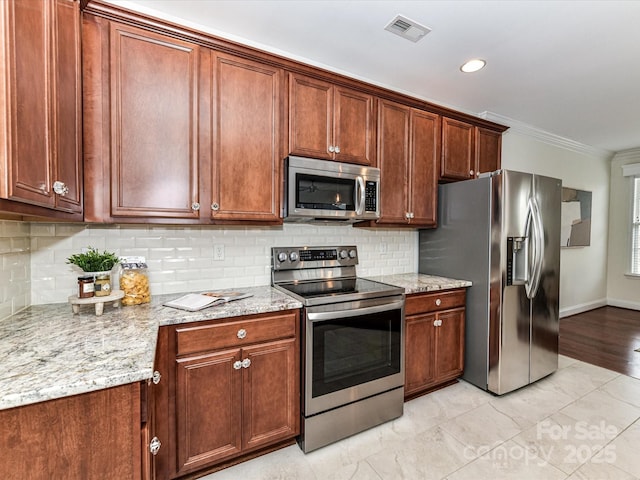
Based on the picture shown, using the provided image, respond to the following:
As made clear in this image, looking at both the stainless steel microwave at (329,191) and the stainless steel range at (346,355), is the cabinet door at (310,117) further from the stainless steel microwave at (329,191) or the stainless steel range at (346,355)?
the stainless steel range at (346,355)

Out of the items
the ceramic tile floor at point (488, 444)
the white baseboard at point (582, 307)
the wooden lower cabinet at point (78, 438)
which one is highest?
the wooden lower cabinet at point (78, 438)

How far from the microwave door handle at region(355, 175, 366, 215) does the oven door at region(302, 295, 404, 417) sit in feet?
2.23

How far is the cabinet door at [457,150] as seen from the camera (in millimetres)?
2855

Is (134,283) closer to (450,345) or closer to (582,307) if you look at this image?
(450,345)

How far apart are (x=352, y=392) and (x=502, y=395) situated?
55.2 inches

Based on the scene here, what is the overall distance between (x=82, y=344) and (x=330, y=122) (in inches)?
75.5

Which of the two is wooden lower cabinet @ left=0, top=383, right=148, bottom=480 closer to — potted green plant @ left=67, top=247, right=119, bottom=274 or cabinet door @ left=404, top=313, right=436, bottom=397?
potted green plant @ left=67, top=247, right=119, bottom=274

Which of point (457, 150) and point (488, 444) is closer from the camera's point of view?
point (488, 444)

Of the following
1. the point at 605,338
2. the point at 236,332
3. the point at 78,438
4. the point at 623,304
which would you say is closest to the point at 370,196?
the point at 236,332

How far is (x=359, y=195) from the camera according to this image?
7.62 feet

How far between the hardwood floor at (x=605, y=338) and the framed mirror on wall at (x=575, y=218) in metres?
1.13

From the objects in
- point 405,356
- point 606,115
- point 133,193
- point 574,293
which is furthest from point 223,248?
point 574,293

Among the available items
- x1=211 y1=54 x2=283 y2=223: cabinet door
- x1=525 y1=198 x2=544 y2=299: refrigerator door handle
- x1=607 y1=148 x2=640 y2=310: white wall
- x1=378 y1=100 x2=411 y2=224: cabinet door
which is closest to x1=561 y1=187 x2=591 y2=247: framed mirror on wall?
x1=607 y1=148 x2=640 y2=310: white wall

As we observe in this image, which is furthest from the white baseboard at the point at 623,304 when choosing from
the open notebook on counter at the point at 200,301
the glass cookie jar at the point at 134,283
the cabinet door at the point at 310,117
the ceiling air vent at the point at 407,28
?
the glass cookie jar at the point at 134,283
